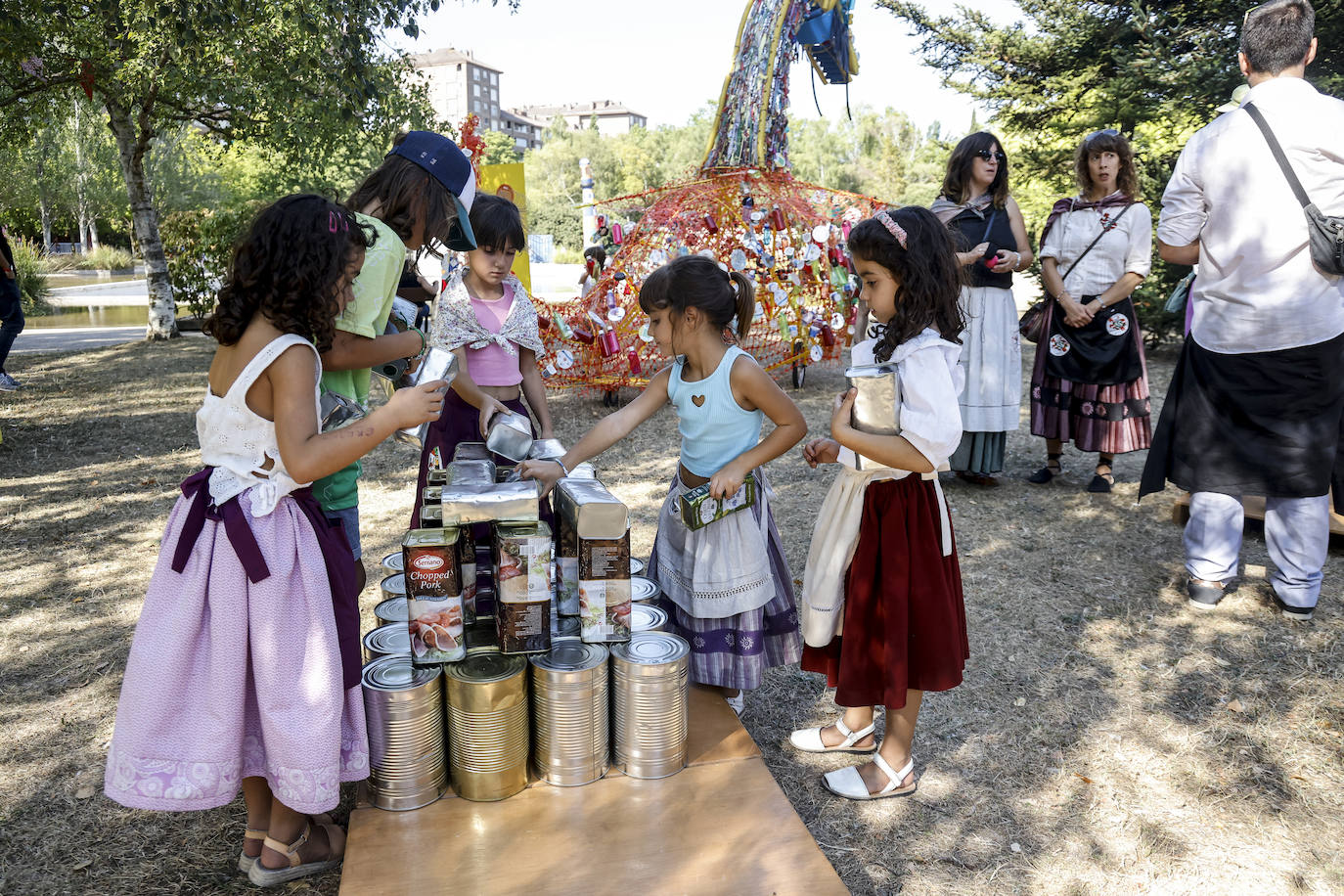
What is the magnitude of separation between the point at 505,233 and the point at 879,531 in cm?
167

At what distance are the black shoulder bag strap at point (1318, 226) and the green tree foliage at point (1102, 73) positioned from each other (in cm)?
629

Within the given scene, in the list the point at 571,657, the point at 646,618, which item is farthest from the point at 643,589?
the point at 571,657

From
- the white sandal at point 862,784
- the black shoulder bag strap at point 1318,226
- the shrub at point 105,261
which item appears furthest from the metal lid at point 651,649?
the shrub at point 105,261

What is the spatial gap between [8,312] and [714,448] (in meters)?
8.25

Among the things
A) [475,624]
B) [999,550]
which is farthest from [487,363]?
[999,550]

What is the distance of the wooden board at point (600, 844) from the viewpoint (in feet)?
5.99

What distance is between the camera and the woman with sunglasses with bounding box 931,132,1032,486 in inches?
185

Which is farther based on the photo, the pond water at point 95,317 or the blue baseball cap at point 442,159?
the pond water at point 95,317

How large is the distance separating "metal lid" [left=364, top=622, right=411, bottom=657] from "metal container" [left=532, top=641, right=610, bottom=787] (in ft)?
1.29


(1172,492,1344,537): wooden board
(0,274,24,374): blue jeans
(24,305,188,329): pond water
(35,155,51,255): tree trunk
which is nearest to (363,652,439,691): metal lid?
(1172,492,1344,537): wooden board

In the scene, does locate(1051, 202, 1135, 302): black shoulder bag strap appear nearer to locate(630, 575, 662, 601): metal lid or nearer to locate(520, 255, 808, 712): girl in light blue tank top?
locate(520, 255, 808, 712): girl in light blue tank top

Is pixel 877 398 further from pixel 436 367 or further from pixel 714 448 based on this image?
pixel 436 367

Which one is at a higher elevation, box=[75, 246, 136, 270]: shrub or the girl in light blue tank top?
box=[75, 246, 136, 270]: shrub

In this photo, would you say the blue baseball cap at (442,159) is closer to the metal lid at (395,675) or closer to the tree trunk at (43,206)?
the metal lid at (395,675)
